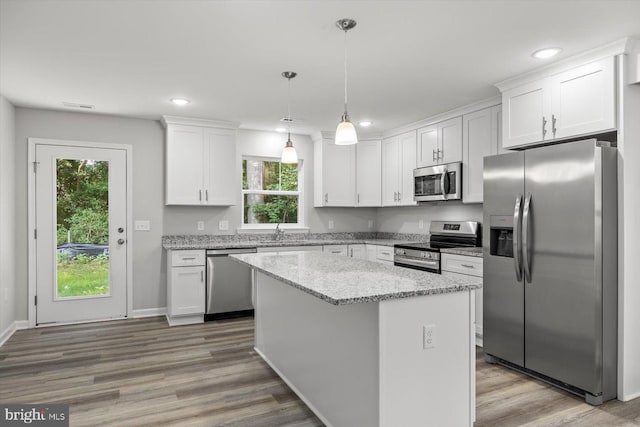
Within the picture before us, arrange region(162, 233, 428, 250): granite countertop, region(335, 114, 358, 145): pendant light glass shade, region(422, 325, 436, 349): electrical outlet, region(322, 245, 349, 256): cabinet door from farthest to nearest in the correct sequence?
region(322, 245, 349, 256): cabinet door, region(162, 233, 428, 250): granite countertop, region(335, 114, 358, 145): pendant light glass shade, region(422, 325, 436, 349): electrical outlet

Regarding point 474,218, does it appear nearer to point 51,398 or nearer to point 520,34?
point 520,34

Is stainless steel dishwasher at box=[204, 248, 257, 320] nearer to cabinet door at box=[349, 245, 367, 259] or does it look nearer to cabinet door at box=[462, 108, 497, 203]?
cabinet door at box=[349, 245, 367, 259]

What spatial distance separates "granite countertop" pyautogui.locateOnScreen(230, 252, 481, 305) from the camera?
1.84m

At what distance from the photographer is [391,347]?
75.7 inches

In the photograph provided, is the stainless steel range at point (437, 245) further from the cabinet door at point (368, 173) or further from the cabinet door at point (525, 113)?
the cabinet door at point (525, 113)

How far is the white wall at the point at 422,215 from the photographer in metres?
4.68

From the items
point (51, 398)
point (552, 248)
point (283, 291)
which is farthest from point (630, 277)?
point (51, 398)

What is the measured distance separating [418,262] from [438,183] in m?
0.93

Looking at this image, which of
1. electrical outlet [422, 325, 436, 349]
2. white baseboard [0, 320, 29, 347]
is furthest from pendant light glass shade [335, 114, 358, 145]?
white baseboard [0, 320, 29, 347]

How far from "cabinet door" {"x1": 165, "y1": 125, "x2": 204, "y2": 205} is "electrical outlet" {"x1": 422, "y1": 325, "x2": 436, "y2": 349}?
3.67 m

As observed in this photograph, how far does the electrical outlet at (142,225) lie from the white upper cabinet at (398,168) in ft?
10.0

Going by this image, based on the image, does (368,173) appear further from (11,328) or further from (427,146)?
(11,328)

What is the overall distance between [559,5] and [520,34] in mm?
356

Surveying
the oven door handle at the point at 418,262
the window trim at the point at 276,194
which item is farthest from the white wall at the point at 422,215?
the window trim at the point at 276,194
